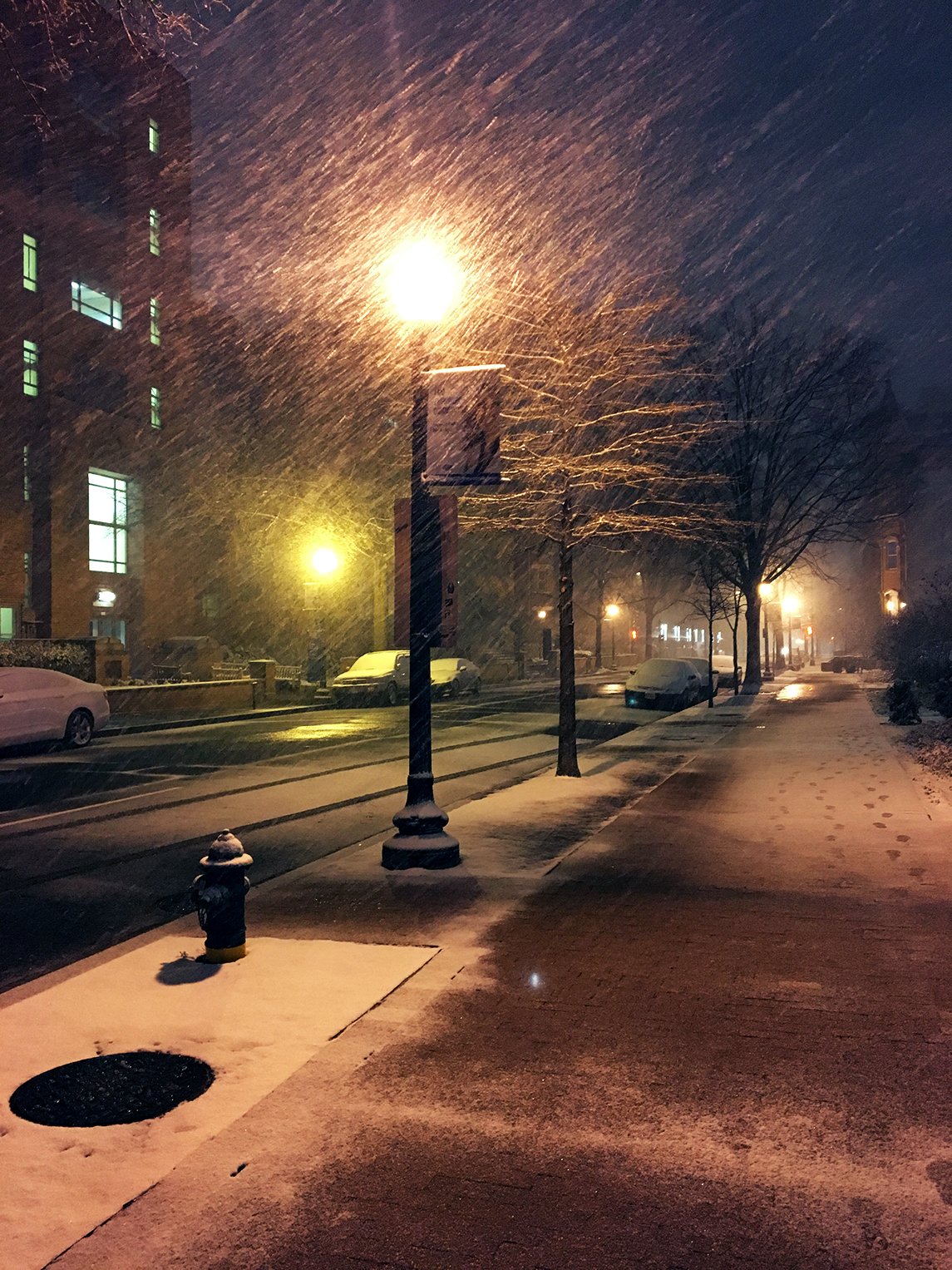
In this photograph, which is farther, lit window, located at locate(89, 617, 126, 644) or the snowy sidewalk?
lit window, located at locate(89, 617, 126, 644)

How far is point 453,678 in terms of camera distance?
120 feet

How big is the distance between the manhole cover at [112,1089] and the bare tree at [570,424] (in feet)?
31.9

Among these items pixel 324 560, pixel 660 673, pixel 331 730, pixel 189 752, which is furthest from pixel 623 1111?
pixel 324 560

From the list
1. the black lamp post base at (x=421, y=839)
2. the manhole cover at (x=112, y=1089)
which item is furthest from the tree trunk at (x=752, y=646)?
the manhole cover at (x=112, y=1089)

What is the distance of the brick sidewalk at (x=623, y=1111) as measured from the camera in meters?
3.21

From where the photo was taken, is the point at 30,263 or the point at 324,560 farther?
the point at 30,263

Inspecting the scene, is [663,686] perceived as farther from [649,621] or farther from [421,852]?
[649,621]

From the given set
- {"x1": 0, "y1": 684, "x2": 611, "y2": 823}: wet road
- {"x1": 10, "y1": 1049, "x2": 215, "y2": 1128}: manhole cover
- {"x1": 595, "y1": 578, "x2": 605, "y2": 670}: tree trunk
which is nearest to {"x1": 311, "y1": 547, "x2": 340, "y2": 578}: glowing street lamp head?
{"x1": 0, "y1": 684, "x2": 611, "y2": 823}: wet road

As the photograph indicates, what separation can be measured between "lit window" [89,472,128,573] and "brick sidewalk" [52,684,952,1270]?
34.1 meters

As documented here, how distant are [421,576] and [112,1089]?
5204 millimetres

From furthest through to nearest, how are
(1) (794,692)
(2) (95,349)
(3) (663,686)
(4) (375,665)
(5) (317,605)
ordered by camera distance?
(2) (95,349) → (1) (794,692) → (5) (317,605) → (4) (375,665) → (3) (663,686)

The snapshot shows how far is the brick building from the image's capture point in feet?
109

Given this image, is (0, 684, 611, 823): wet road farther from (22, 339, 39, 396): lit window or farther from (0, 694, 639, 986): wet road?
(22, 339, 39, 396): lit window

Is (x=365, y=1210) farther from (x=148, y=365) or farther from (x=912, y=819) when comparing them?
(x=148, y=365)
